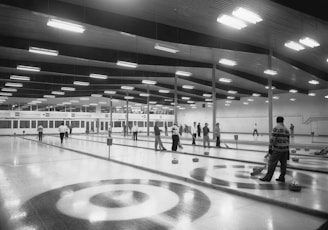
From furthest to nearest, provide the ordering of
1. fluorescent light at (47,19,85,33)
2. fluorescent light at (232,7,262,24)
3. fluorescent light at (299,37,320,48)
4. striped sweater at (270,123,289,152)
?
fluorescent light at (299,37,320,48)
fluorescent light at (47,19,85,33)
fluorescent light at (232,7,262,24)
striped sweater at (270,123,289,152)

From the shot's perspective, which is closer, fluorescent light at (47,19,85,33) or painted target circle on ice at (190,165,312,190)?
painted target circle on ice at (190,165,312,190)

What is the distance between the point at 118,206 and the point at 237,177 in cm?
385

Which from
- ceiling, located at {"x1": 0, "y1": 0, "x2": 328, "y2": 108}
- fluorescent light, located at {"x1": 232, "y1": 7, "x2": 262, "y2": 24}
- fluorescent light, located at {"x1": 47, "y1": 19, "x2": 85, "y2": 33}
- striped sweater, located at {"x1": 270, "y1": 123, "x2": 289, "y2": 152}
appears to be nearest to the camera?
striped sweater, located at {"x1": 270, "y1": 123, "x2": 289, "y2": 152}

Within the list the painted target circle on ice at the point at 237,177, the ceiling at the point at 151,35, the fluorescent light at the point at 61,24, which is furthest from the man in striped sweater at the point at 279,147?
the fluorescent light at the point at 61,24

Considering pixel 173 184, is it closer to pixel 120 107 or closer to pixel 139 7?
pixel 139 7

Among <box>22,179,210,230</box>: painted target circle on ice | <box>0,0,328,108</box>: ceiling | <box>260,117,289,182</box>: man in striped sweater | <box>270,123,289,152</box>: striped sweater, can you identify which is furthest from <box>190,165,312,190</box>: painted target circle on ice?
<box>0,0,328,108</box>: ceiling

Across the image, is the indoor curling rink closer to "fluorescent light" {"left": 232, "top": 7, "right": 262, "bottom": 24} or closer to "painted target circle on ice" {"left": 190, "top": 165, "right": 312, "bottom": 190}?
"painted target circle on ice" {"left": 190, "top": 165, "right": 312, "bottom": 190}

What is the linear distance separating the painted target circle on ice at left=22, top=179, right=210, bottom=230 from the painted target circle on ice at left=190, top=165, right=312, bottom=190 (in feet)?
3.42

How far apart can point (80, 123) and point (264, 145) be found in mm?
32327

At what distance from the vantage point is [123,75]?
1764cm

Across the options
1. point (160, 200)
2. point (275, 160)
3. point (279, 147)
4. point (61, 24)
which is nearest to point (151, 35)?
point (61, 24)

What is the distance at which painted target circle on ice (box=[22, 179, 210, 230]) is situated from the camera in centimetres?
377

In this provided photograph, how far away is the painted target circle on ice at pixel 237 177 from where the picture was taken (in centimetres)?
582

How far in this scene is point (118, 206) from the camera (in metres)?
4.50
